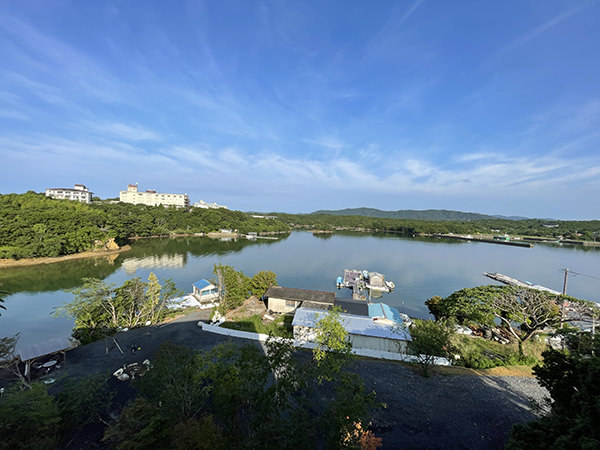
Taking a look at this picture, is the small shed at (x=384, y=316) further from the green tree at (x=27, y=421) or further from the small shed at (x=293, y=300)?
the green tree at (x=27, y=421)

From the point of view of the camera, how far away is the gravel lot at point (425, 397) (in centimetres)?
575

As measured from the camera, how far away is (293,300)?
14.9 meters

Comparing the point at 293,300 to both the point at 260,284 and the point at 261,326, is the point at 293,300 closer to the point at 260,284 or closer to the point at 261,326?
the point at 260,284

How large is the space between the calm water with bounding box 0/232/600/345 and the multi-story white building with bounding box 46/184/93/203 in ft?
120

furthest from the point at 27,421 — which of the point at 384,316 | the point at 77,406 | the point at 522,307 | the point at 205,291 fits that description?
the point at 522,307

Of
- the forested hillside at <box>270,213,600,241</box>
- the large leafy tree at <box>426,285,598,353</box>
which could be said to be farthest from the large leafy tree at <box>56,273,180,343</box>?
the forested hillside at <box>270,213,600,241</box>

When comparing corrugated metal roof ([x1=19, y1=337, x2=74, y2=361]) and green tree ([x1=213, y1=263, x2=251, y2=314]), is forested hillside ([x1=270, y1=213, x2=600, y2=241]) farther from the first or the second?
corrugated metal roof ([x1=19, y1=337, x2=74, y2=361])

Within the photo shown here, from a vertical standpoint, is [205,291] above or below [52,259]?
above

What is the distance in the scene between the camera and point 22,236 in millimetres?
26516

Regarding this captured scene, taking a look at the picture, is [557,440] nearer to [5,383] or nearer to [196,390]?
[196,390]

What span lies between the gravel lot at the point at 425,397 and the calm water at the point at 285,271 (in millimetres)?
7069

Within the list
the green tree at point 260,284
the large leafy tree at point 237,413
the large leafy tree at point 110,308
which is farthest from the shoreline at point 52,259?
the large leafy tree at point 237,413

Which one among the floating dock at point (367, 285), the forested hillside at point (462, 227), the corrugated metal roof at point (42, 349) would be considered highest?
the forested hillside at point (462, 227)

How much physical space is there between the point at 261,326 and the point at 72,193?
73545 millimetres
